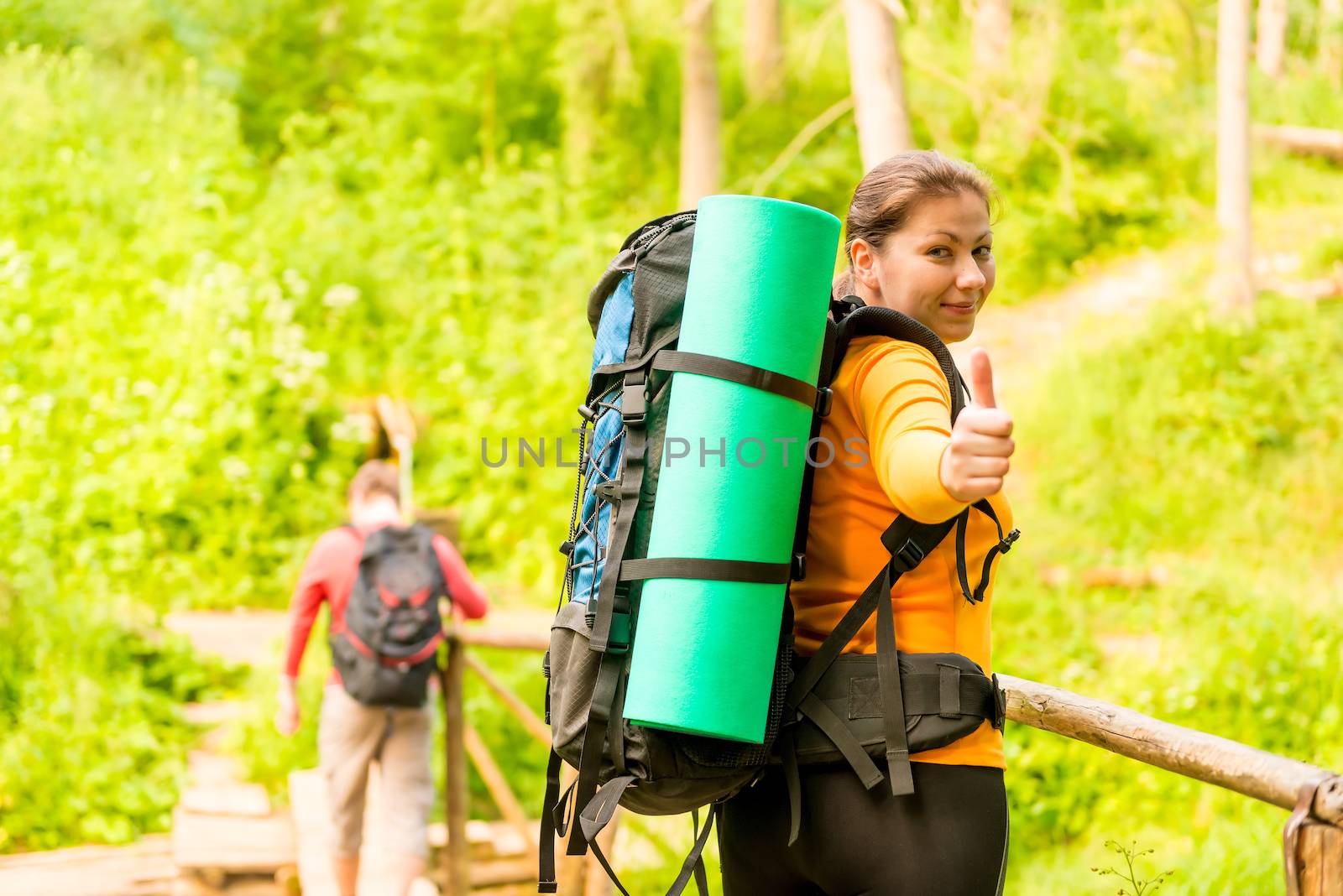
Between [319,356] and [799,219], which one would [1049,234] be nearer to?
[319,356]

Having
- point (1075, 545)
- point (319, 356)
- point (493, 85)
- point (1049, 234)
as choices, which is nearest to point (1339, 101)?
point (1049, 234)

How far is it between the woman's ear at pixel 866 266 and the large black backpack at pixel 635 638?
79mm

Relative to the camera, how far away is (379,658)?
415 cm

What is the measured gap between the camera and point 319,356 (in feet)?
27.3

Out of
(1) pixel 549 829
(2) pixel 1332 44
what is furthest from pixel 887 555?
(2) pixel 1332 44

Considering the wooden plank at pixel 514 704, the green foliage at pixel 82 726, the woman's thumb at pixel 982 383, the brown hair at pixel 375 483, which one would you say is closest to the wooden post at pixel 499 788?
the wooden plank at pixel 514 704

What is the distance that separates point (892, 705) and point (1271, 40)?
52.6ft

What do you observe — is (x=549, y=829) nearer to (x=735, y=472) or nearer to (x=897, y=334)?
(x=735, y=472)

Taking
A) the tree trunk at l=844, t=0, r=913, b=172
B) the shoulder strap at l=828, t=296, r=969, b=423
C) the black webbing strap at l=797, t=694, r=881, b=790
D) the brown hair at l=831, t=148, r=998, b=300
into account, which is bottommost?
the black webbing strap at l=797, t=694, r=881, b=790

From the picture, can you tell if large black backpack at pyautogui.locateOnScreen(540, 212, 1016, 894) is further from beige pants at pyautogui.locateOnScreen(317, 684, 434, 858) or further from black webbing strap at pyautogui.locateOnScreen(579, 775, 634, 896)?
beige pants at pyautogui.locateOnScreen(317, 684, 434, 858)

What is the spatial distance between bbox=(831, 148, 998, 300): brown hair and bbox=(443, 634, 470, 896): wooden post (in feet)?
12.2

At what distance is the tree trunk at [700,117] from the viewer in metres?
9.22

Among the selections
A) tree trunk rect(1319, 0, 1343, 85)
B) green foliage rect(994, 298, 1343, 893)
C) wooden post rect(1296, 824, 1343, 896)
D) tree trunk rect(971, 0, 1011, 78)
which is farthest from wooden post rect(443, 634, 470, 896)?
tree trunk rect(1319, 0, 1343, 85)

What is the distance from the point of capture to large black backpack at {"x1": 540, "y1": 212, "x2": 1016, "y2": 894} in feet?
4.80
